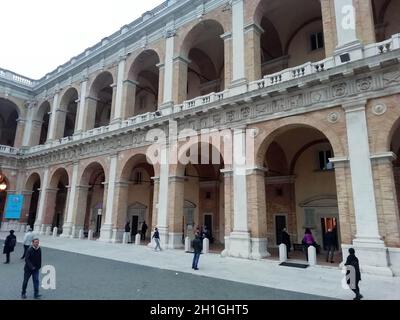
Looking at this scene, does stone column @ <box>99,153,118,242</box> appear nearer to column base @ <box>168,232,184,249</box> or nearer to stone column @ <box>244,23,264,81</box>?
column base @ <box>168,232,184,249</box>

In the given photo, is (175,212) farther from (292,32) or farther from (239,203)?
(292,32)

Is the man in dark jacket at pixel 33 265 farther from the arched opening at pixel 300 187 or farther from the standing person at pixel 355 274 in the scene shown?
the arched opening at pixel 300 187

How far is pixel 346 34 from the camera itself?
1158cm

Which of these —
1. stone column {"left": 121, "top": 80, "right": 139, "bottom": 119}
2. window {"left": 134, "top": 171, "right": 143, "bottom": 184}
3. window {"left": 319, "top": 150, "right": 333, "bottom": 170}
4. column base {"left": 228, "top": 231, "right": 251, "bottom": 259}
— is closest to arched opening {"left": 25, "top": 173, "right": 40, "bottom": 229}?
window {"left": 134, "top": 171, "right": 143, "bottom": 184}

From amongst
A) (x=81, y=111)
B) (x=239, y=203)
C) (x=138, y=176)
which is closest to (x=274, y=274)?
(x=239, y=203)

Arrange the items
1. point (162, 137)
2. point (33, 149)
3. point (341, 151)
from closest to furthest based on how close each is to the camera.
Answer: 1. point (341, 151)
2. point (162, 137)
3. point (33, 149)

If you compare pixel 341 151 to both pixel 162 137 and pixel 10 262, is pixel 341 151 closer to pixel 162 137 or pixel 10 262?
pixel 162 137

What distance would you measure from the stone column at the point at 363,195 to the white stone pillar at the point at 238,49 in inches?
207

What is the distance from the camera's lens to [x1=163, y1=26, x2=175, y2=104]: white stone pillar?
704 inches

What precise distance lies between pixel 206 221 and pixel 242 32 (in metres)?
13.7

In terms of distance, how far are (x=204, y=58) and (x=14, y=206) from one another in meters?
22.5

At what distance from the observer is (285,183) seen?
18281mm
